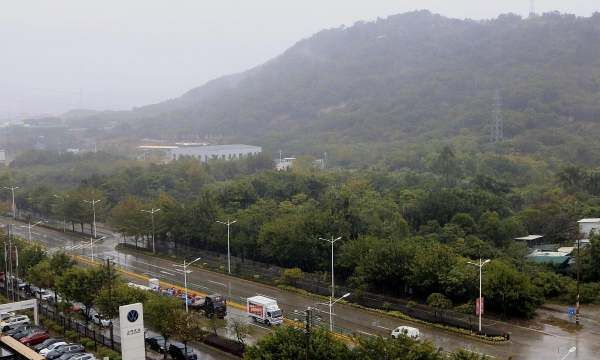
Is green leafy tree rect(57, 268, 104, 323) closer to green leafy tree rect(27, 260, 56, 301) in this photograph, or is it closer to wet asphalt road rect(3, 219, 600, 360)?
green leafy tree rect(27, 260, 56, 301)

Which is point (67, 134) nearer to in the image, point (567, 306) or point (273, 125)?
point (273, 125)

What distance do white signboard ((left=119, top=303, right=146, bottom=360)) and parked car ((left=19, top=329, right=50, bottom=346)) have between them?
8690 mm

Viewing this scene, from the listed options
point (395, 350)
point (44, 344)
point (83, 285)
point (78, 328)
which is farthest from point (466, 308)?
point (44, 344)

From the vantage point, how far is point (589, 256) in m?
36.9

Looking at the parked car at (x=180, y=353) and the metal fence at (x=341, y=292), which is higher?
the parked car at (x=180, y=353)

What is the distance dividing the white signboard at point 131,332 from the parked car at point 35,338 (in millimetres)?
8690

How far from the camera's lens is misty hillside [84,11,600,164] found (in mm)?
109438

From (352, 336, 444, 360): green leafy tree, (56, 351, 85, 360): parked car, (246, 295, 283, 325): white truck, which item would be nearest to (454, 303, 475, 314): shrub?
(246, 295, 283, 325): white truck

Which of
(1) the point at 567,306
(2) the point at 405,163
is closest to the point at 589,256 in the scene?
(1) the point at 567,306

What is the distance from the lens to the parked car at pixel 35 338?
2845 cm

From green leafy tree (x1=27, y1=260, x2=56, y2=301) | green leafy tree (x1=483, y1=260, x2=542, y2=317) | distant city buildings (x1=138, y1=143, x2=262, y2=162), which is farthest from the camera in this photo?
distant city buildings (x1=138, y1=143, x2=262, y2=162)

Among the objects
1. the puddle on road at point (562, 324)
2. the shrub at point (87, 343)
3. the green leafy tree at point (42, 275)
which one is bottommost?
the puddle on road at point (562, 324)

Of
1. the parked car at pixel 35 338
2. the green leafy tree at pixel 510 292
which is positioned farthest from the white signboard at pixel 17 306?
the green leafy tree at pixel 510 292

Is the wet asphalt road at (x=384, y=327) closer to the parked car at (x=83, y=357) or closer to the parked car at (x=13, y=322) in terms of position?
the parked car at (x=83, y=357)
